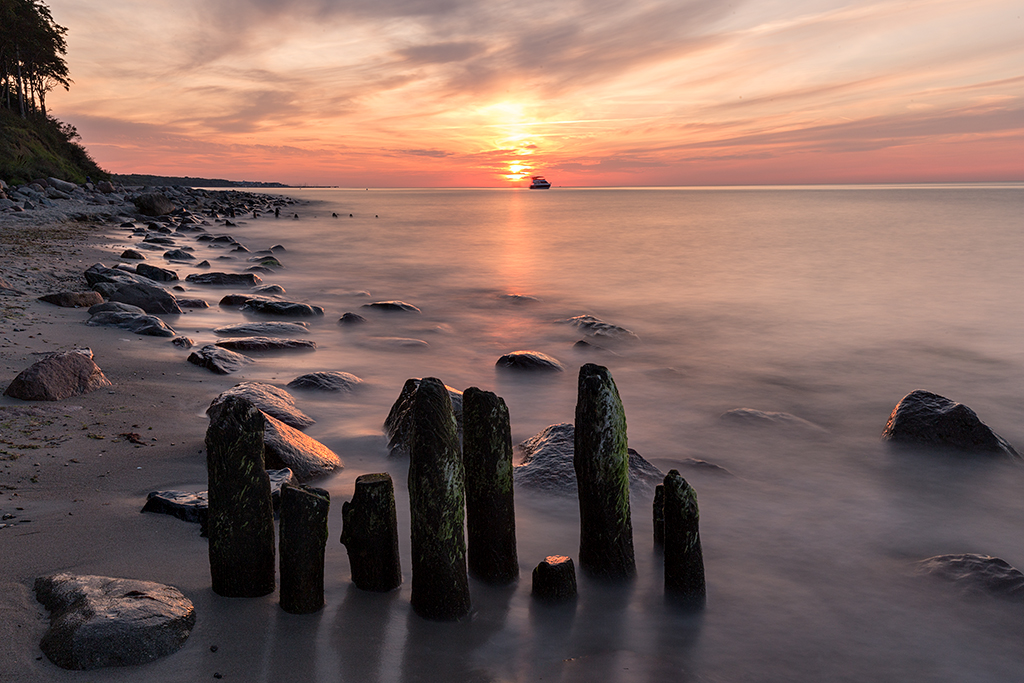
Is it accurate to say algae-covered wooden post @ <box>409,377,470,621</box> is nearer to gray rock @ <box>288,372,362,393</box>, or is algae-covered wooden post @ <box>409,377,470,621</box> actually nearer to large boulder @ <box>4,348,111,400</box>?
large boulder @ <box>4,348,111,400</box>

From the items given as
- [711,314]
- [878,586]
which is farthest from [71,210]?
[878,586]

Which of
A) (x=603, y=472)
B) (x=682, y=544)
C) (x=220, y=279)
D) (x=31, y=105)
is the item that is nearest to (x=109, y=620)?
(x=603, y=472)

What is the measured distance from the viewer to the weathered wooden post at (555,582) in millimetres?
3721

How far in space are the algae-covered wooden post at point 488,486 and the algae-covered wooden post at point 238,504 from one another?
3.64 feet

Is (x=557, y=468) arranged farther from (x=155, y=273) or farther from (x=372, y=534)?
(x=155, y=273)

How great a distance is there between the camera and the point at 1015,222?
172 ft

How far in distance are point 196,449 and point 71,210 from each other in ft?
105

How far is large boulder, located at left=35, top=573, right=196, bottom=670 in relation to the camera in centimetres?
275

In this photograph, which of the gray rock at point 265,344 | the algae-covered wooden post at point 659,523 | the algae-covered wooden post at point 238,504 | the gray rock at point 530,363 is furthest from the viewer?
the gray rock at point 530,363

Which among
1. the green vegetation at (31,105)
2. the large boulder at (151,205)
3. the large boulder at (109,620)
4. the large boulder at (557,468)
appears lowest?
the large boulder at (557,468)

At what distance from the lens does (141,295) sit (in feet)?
37.6

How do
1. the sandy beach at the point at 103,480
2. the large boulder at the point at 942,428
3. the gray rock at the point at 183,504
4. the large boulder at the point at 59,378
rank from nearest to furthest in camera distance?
the sandy beach at the point at 103,480 < the gray rock at the point at 183,504 < the large boulder at the point at 59,378 < the large boulder at the point at 942,428

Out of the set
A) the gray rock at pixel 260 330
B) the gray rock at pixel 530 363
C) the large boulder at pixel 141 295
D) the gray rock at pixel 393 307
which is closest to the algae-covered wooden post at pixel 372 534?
the gray rock at pixel 530 363

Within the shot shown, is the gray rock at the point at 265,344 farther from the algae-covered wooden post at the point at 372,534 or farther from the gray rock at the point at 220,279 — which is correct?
the gray rock at the point at 220,279
